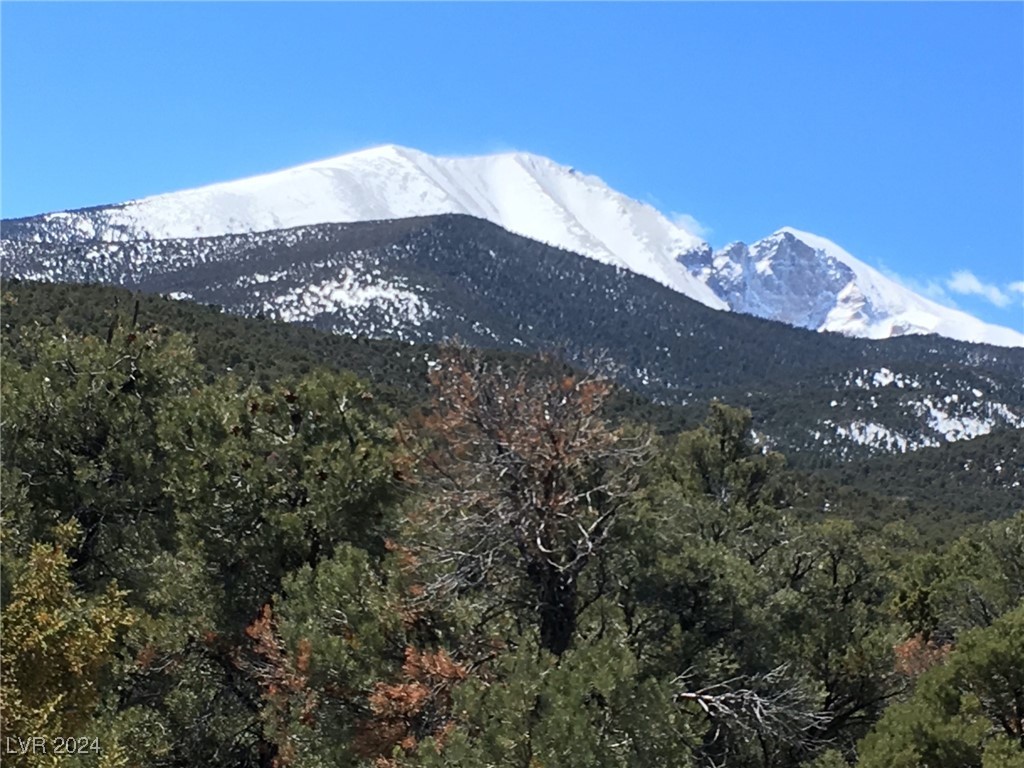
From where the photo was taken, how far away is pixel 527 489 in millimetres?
11961

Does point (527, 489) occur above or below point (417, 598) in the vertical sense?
above

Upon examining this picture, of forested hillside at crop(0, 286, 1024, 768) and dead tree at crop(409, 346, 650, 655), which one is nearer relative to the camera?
forested hillside at crop(0, 286, 1024, 768)

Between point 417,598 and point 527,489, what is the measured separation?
1.74m

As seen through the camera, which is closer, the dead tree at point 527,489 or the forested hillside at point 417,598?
the forested hillside at point 417,598

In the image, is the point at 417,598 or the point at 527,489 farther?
the point at 417,598

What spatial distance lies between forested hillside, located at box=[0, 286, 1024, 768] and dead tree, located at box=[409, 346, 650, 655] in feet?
0.14

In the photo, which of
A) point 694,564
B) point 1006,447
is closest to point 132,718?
point 694,564

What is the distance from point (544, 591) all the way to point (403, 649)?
1692mm

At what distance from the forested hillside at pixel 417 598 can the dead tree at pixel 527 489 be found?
41 millimetres

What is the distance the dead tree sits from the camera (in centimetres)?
1191

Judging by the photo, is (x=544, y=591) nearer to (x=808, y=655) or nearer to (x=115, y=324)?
(x=808, y=655)

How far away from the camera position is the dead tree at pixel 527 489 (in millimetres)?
11906

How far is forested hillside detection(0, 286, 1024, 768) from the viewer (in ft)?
33.7

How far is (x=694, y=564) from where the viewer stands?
13.1m
